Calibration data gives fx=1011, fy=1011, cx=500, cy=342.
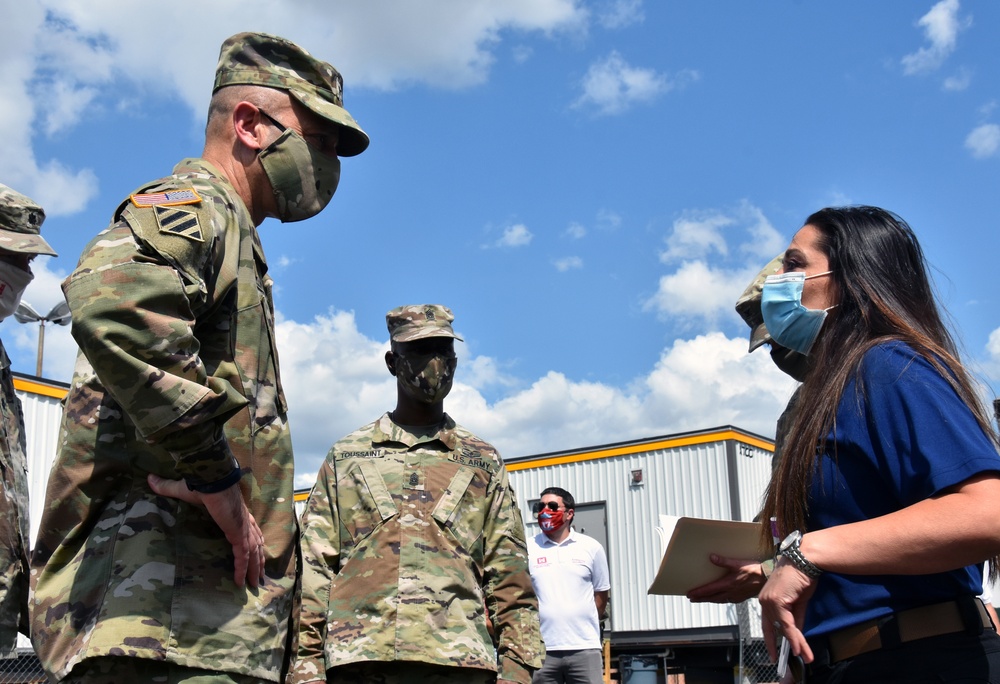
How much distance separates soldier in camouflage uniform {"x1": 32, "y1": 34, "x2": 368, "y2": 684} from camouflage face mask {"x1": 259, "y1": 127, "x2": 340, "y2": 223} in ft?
0.55

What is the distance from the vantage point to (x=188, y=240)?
8.14ft

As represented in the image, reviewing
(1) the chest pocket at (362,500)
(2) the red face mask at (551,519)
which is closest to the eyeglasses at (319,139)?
(1) the chest pocket at (362,500)

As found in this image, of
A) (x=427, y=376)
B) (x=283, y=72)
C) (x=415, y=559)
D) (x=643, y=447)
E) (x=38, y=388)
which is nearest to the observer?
(x=283, y=72)

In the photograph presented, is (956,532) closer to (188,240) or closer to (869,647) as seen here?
(869,647)

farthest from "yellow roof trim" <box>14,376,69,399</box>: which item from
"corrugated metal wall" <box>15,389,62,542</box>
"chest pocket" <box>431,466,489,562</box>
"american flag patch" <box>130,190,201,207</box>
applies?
"american flag patch" <box>130,190,201,207</box>

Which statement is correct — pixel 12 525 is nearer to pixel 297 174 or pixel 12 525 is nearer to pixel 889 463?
pixel 297 174

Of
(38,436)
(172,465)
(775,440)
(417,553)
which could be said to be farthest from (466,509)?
(38,436)

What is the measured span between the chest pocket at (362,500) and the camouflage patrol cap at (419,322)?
68cm

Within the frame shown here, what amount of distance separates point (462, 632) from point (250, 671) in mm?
1799

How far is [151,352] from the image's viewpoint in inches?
91.7

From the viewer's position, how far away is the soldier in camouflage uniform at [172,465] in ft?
7.68

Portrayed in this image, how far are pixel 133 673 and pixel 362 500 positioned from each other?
2198 millimetres

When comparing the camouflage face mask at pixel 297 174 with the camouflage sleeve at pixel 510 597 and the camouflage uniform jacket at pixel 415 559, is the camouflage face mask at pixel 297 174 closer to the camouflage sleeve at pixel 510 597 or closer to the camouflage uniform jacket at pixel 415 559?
the camouflage uniform jacket at pixel 415 559

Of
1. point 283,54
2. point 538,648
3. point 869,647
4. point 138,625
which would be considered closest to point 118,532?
point 138,625
